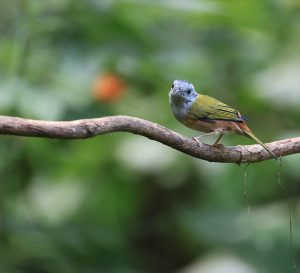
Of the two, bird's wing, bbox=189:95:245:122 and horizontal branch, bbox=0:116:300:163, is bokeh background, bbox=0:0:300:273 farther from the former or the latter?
horizontal branch, bbox=0:116:300:163

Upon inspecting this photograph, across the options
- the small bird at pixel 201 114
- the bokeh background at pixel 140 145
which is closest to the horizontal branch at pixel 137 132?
the small bird at pixel 201 114

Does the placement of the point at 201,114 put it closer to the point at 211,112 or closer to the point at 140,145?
the point at 211,112

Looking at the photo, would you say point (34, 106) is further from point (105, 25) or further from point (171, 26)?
point (171, 26)

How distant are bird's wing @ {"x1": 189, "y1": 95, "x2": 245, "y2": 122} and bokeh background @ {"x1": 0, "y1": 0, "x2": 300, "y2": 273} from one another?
1.19 metres

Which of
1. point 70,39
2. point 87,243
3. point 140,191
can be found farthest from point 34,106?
point 140,191

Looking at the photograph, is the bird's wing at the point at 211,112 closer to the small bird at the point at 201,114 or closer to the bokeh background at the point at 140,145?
the small bird at the point at 201,114

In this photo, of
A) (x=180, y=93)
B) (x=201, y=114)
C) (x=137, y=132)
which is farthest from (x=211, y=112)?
(x=137, y=132)

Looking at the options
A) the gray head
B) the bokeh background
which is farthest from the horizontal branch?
the bokeh background

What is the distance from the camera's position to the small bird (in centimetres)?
415

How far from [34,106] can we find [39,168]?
3.87 ft

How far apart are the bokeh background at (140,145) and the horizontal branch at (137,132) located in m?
1.69

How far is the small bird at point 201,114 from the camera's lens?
13.6ft

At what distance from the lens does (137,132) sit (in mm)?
3045

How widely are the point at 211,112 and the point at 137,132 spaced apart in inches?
48.5
